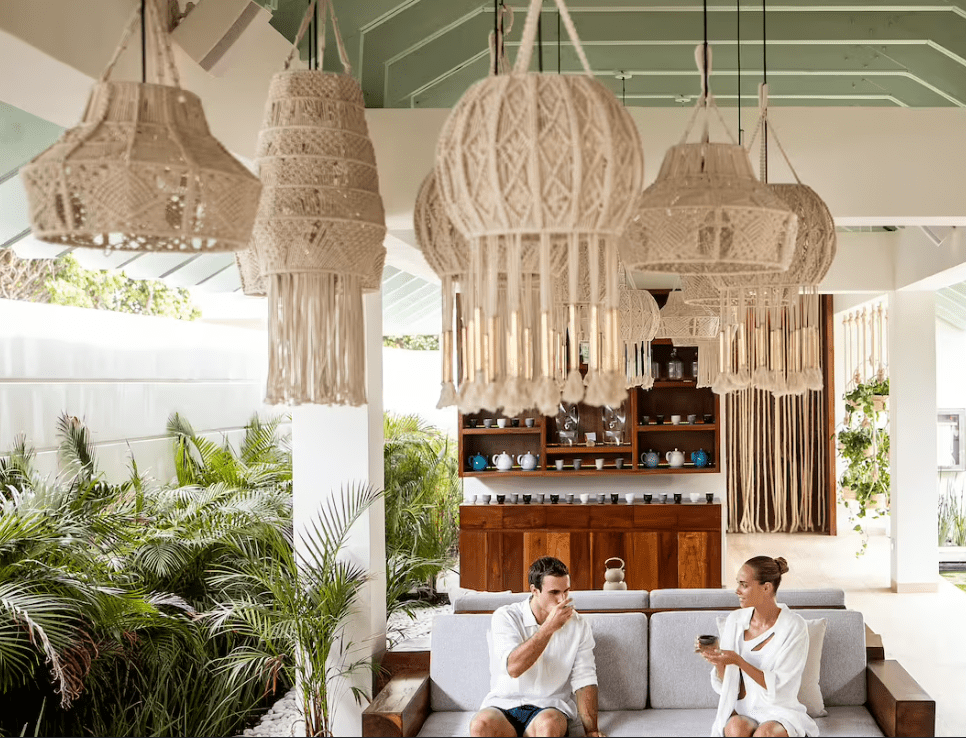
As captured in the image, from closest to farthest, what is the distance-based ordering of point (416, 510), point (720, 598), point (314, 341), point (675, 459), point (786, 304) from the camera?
point (314, 341) → point (786, 304) → point (720, 598) → point (416, 510) → point (675, 459)

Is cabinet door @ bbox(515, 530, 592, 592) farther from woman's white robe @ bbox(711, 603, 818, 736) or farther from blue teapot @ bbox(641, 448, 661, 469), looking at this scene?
woman's white robe @ bbox(711, 603, 818, 736)

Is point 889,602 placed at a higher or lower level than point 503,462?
lower

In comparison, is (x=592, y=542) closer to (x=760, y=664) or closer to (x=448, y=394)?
(x=760, y=664)

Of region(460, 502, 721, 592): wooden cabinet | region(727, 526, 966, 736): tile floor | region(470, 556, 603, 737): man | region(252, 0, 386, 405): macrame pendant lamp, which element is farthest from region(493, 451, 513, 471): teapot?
region(252, 0, 386, 405): macrame pendant lamp

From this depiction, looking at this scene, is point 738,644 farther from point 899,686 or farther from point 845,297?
point 845,297

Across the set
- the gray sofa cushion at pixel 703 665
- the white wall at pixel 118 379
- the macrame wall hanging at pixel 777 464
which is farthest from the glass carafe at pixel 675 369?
the gray sofa cushion at pixel 703 665

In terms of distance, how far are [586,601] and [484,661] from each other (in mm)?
582

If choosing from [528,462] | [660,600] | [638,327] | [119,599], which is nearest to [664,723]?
[660,600]

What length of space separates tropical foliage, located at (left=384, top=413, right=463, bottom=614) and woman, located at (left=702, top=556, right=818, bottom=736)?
2.68 m

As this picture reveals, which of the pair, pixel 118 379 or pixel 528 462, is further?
pixel 528 462

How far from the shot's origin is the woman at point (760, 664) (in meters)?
3.76

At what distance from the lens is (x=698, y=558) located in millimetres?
8305

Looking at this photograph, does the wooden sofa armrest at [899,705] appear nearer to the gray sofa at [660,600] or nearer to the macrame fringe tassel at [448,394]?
the gray sofa at [660,600]

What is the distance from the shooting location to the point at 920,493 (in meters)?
8.88
